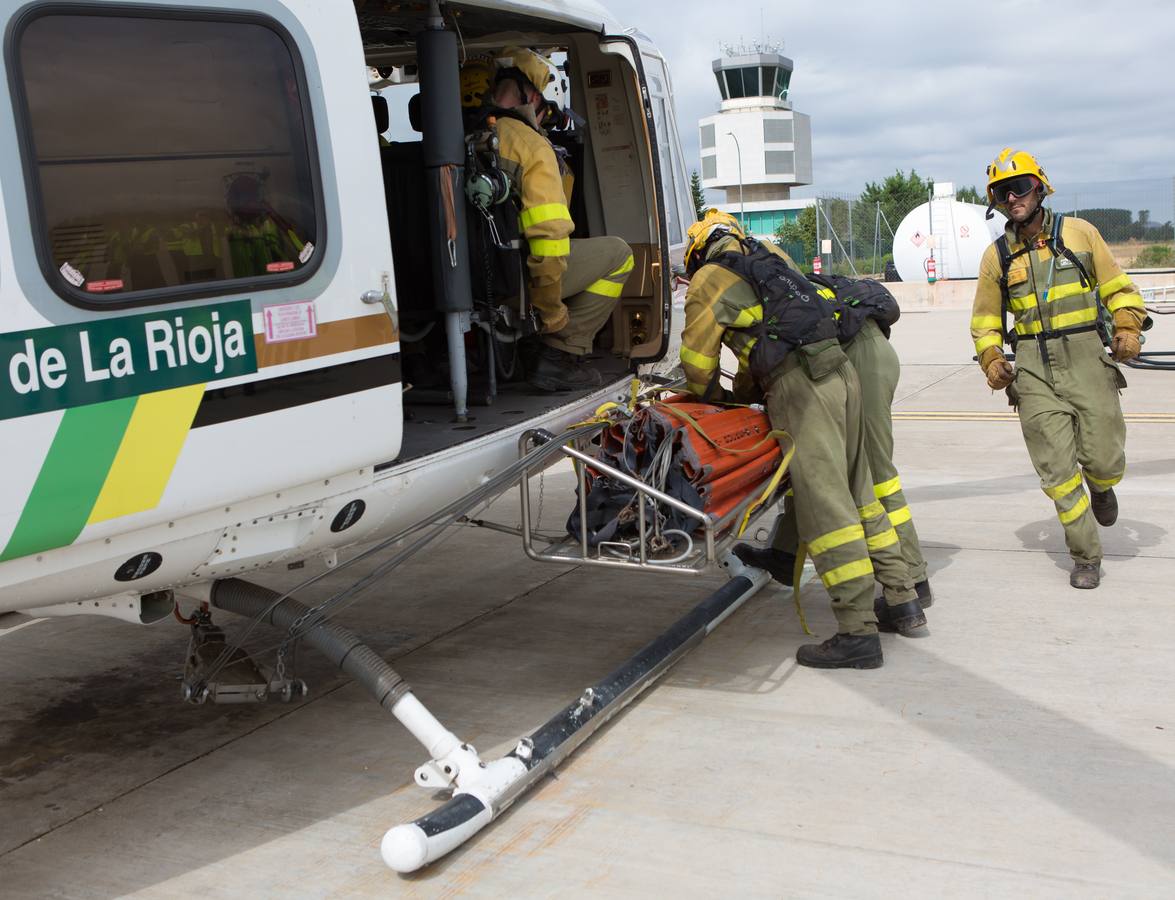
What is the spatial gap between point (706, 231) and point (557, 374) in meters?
0.98

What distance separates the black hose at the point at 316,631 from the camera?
12.4 feet

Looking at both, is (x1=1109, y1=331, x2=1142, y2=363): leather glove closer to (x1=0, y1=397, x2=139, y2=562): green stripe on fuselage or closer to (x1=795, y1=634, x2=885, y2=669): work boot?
(x1=795, y1=634, x2=885, y2=669): work boot

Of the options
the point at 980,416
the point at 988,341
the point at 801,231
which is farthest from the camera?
the point at 801,231

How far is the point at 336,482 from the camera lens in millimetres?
3662

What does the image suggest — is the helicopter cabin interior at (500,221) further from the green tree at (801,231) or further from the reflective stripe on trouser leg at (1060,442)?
the green tree at (801,231)

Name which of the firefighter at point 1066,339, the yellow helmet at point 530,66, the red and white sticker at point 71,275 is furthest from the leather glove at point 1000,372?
the red and white sticker at point 71,275

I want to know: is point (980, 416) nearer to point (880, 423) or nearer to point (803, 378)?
point (880, 423)

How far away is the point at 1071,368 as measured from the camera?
18.3ft

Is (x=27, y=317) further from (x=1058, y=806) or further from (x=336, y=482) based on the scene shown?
(x=1058, y=806)

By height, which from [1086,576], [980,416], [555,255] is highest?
[555,255]

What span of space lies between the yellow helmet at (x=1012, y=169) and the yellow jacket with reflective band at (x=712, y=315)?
1.62 metres

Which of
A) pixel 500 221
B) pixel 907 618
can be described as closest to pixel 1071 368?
pixel 907 618

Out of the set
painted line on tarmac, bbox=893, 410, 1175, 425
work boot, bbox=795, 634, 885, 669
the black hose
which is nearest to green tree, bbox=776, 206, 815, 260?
painted line on tarmac, bbox=893, 410, 1175, 425

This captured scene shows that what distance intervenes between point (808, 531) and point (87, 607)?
261cm
